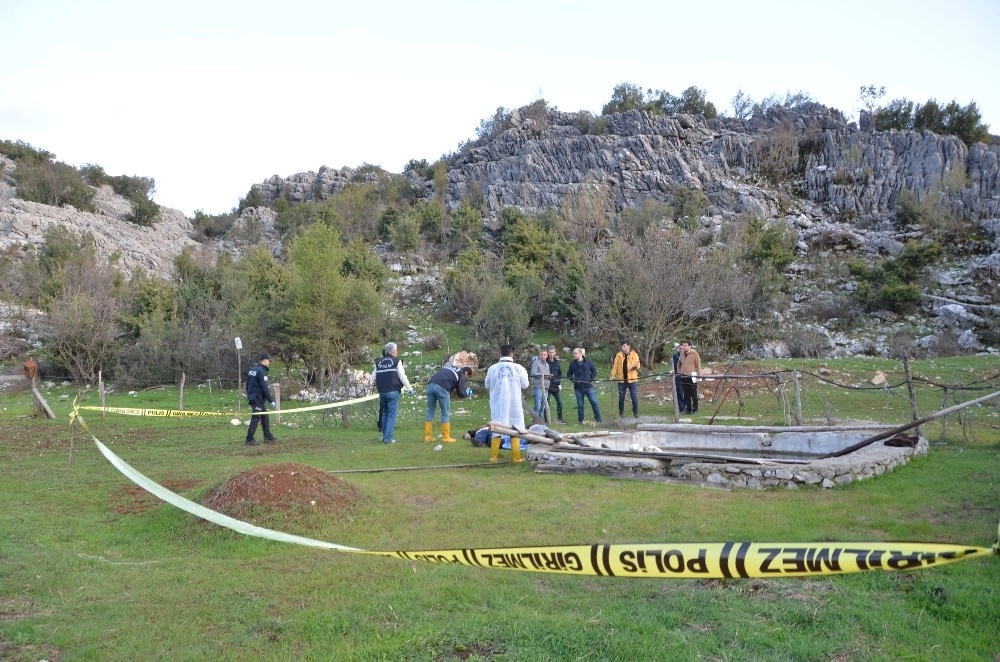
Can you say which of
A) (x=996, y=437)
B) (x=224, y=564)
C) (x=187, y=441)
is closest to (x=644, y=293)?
(x=996, y=437)

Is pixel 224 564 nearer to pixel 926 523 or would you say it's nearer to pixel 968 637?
pixel 968 637

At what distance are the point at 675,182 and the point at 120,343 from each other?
46275 mm

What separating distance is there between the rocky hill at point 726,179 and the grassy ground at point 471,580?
34.5 m

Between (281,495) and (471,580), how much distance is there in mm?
2773

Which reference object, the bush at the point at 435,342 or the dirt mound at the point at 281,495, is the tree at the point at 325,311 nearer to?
the bush at the point at 435,342

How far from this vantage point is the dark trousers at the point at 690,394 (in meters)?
17.8

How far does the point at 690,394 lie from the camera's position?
17.9 metres

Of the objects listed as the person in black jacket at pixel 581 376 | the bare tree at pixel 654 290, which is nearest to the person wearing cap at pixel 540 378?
the person in black jacket at pixel 581 376

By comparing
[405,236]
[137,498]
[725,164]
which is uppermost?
[725,164]

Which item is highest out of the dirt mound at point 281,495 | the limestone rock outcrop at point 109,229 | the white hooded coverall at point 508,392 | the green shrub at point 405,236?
the limestone rock outcrop at point 109,229

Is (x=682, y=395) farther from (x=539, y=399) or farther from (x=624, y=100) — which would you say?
(x=624, y=100)

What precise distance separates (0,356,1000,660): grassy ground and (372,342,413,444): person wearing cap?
223 cm

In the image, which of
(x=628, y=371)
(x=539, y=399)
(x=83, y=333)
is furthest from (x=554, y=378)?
(x=83, y=333)

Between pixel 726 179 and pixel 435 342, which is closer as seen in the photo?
pixel 435 342
